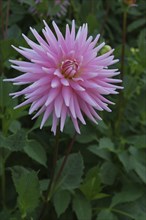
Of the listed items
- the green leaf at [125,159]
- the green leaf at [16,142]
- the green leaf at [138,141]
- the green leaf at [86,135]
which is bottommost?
the green leaf at [125,159]

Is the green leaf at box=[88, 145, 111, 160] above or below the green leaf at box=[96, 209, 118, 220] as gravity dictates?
above

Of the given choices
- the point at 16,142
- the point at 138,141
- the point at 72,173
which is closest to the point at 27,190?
the point at 16,142

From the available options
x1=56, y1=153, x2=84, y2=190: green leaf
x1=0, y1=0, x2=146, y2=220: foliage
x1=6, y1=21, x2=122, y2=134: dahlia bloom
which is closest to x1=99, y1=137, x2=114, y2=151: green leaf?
x1=0, y1=0, x2=146, y2=220: foliage

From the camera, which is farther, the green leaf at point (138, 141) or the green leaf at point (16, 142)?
the green leaf at point (138, 141)

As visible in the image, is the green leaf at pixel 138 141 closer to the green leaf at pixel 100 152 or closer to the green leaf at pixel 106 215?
the green leaf at pixel 100 152

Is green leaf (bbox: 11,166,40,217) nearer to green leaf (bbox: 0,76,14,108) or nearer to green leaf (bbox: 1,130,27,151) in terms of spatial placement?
green leaf (bbox: 1,130,27,151)

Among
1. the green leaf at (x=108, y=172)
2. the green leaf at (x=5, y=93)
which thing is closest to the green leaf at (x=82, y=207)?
the green leaf at (x=108, y=172)

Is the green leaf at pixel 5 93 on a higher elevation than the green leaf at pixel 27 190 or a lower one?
higher

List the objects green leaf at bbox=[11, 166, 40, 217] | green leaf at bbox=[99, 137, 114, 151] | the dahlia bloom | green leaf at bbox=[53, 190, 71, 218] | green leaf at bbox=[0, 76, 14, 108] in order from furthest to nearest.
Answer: green leaf at bbox=[99, 137, 114, 151], green leaf at bbox=[53, 190, 71, 218], green leaf at bbox=[0, 76, 14, 108], green leaf at bbox=[11, 166, 40, 217], the dahlia bloom

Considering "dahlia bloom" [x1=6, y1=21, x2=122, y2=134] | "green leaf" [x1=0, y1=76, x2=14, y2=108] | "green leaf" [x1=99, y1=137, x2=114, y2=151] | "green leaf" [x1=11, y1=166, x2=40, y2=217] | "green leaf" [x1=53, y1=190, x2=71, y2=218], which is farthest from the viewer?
"green leaf" [x1=99, y1=137, x2=114, y2=151]
